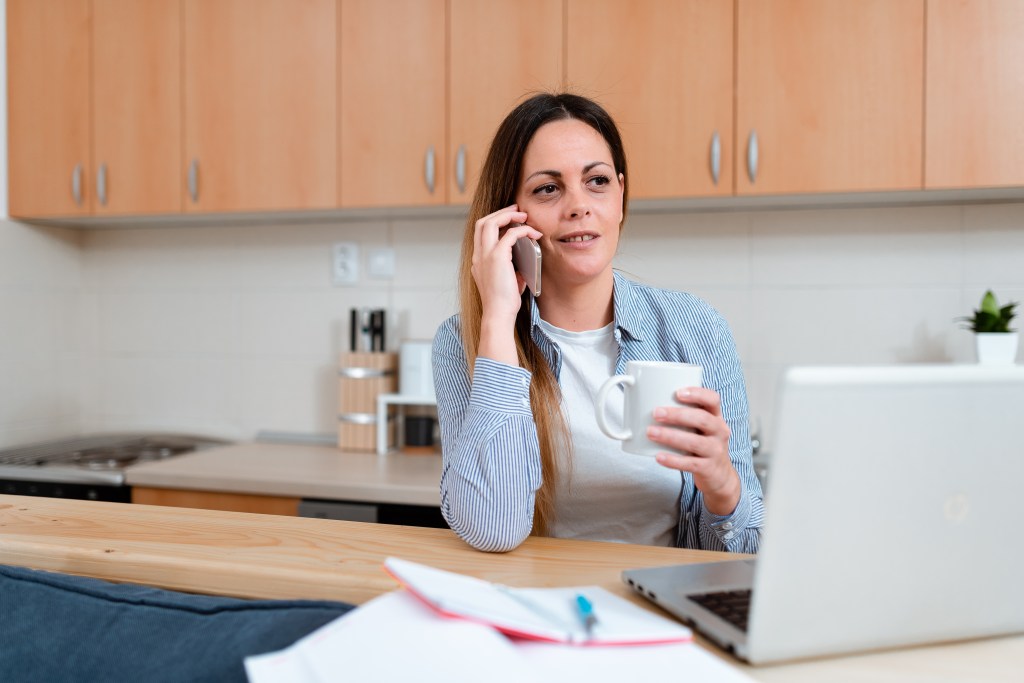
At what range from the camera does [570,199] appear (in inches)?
→ 53.7

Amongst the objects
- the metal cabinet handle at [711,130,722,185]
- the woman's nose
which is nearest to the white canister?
the metal cabinet handle at [711,130,722,185]

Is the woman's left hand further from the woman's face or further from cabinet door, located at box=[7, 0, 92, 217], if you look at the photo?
cabinet door, located at box=[7, 0, 92, 217]

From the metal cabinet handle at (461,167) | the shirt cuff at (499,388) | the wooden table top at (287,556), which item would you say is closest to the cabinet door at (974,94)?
the metal cabinet handle at (461,167)

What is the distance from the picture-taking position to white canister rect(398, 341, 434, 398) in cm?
248

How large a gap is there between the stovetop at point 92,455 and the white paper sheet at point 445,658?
1937 millimetres

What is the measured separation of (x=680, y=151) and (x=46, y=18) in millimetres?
2037

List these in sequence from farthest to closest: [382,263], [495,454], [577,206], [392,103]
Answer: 1. [382,263]
2. [392,103]
3. [577,206]
4. [495,454]

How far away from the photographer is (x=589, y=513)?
1378 millimetres

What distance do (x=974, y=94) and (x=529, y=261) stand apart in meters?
1.37

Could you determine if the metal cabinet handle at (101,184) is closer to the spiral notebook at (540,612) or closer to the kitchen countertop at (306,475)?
the kitchen countertop at (306,475)

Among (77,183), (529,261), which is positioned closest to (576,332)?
(529,261)

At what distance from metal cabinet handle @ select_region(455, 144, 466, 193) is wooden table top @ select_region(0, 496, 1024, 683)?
1.39 metres

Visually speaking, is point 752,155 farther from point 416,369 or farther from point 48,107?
point 48,107

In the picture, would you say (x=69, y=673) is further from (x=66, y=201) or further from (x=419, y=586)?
(x=66, y=201)
